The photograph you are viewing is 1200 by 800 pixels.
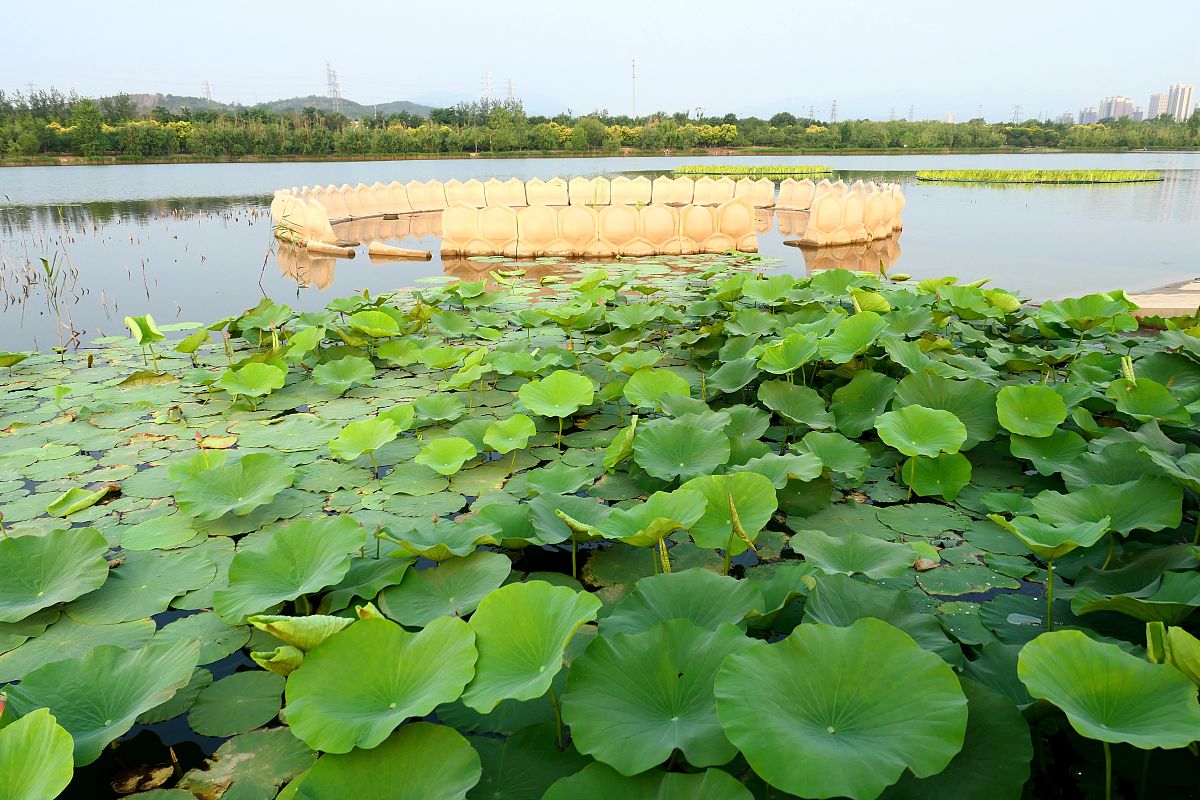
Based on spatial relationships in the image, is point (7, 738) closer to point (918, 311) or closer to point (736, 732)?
point (736, 732)

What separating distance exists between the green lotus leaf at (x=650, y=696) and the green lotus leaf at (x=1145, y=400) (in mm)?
1999

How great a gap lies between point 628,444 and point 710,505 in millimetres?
576

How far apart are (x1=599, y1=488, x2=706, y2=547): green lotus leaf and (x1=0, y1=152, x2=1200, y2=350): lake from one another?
4.90m

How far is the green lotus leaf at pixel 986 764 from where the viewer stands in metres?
0.98

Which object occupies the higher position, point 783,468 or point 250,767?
point 783,468

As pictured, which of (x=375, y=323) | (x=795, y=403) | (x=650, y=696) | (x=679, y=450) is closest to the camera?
(x=650, y=696)

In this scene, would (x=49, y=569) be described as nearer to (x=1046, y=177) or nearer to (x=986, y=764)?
(x=986, y=764)

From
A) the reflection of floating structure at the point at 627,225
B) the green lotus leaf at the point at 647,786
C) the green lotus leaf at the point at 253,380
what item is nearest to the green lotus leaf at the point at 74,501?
the green lotus leaf at the point at 253,380

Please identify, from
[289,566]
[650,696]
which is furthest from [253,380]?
[650,696]

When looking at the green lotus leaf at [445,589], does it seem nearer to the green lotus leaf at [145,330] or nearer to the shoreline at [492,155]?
the green lotus leaf at [145,330]

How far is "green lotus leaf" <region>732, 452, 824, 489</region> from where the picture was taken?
1938mm

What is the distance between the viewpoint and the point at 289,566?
1.62 metres

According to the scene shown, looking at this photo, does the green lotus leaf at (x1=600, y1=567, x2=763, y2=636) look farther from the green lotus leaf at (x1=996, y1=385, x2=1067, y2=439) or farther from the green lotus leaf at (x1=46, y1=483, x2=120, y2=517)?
the green lotus leaf at (x1=46, y1=483, x2=120, y2=517)

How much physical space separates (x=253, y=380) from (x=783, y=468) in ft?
8.41
